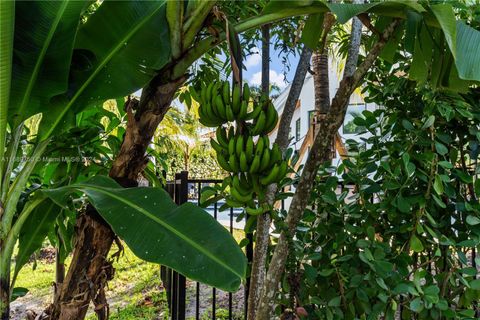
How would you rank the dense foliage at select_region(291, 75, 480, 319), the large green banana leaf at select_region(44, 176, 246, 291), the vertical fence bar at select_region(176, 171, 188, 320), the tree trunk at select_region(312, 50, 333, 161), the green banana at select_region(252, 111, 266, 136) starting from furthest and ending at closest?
the vertical fence bar at select_region(176, 171, 188, 320), the tree trunk at select_region(312, 50, 333, 161), the dense foliage at select_region(291, 75, 480, 319), the green banana at select_region(252, 111, 266, 136), the large green banana leaf at select_region(44, 176, 246, 291)

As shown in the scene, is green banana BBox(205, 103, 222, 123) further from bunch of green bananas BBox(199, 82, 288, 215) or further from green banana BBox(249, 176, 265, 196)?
green banana BBox(249, 176, 265, 196)

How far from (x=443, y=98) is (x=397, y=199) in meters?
0.36

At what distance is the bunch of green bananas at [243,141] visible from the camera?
3.07ft

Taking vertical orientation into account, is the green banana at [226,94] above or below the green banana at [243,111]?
above

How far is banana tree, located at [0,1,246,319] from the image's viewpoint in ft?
2.39

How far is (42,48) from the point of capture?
883 mm

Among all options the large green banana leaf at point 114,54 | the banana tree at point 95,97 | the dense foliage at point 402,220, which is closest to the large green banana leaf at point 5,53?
the banana tree at point 95,97

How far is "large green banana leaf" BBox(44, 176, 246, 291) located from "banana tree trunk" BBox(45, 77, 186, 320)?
149mm

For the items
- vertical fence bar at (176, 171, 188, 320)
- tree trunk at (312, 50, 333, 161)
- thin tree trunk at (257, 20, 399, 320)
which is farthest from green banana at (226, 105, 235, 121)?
vertical fence bar at (176, 171, 188, 320)

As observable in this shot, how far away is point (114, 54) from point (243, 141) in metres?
0.45

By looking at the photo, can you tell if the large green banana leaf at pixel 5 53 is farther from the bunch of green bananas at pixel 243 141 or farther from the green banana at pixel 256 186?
the green banana at pixel 256 186

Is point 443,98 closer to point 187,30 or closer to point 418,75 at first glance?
point 418,75

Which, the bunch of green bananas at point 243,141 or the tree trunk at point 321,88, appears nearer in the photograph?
the bunch of green bananas at point 243,141

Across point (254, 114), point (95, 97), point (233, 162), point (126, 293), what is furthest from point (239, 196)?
point (126, 293)
